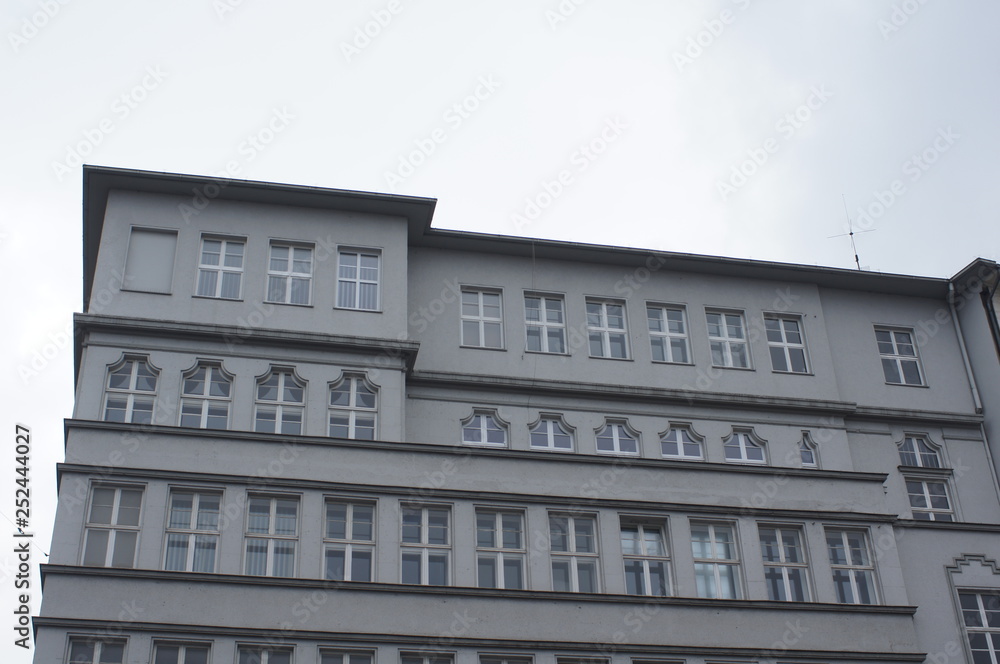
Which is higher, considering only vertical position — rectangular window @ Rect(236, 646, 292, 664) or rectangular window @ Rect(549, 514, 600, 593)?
→ rectangular window @ Rect(549, 514, 600, 593)

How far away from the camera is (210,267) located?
3083 cm

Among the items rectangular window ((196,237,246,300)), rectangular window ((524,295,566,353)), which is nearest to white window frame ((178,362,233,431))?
rectangular window ((196,237,246,300))

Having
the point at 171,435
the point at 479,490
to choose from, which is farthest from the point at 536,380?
the point at 171,435

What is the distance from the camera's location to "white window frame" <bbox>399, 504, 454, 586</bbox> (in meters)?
27.5

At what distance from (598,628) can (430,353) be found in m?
7.99

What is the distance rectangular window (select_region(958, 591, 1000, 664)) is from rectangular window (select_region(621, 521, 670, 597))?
24.2ft

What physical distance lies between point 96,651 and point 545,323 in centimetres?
1341

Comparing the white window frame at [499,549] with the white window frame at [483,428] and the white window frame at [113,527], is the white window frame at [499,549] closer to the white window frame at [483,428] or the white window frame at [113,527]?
the white window frame at [483,428]

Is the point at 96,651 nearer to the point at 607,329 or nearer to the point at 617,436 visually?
the point at 617,436

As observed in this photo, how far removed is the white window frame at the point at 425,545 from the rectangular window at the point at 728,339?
29.4ft

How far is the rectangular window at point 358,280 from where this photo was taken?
102 feet

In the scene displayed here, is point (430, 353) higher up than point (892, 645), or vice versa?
point (430, 353)

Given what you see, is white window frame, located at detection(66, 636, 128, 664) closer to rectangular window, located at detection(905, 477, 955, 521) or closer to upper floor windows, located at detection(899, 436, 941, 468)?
rectangular window, located at detection(905, 477, 955, 521)

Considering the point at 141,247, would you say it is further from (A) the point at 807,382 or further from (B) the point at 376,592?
(A) the point at 807,382
